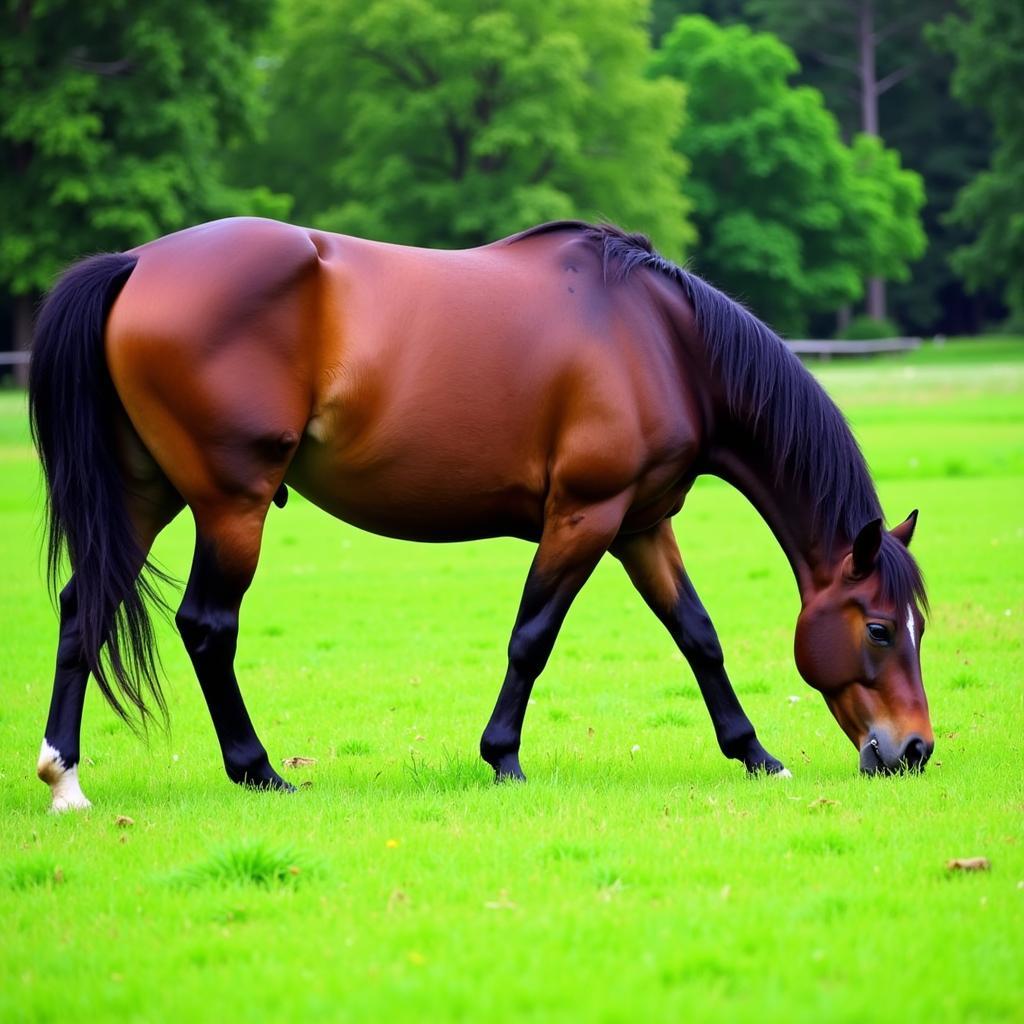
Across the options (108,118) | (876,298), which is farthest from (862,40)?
(108,118)

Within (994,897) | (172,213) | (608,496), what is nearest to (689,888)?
(994,897)

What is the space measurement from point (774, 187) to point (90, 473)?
217 feet

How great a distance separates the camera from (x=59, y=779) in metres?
6.11

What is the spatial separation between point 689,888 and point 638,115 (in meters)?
53.8

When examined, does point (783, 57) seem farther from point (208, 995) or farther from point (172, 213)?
point (208, 995)

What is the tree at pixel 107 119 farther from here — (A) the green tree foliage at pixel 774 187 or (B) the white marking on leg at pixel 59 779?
(B) the white marking on leg at pixel 59 779

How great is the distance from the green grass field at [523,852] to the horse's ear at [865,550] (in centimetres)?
92

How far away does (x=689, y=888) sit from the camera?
4.59 meters

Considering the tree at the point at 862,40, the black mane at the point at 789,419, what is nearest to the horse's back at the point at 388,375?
the black mane at the point at 789,419

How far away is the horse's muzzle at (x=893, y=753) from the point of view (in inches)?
243

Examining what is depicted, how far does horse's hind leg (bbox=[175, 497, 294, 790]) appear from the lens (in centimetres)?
618

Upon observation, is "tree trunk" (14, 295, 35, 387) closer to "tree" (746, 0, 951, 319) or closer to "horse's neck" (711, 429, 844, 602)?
Answer: "horse's neck" (711, 429, 844, 602)

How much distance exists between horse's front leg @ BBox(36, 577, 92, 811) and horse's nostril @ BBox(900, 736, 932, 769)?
3.50 m

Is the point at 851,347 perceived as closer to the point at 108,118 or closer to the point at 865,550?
the point at 108,118
